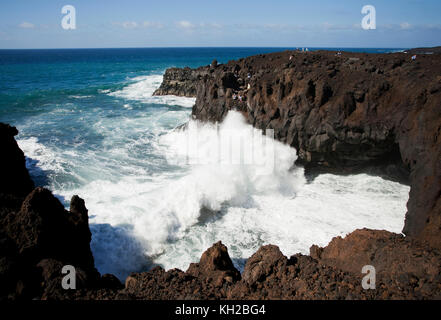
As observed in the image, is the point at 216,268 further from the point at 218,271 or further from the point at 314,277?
the point at 314,277

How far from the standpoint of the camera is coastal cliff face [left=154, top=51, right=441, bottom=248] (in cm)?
1081

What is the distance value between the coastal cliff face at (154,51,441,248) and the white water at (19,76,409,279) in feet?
3.48

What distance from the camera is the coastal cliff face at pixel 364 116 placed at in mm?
10812

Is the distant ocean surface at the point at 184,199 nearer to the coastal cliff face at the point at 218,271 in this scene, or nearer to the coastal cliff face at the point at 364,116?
the coastal cliff face at the point at 364,116

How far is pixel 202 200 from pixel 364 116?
9108 millimetres

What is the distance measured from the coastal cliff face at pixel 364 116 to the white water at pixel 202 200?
3.48 feet

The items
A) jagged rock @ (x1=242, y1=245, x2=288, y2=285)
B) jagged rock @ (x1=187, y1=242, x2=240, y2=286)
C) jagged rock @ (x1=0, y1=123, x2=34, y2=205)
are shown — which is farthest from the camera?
jagged rock @ (x1=0, y1=123, x2=34, y2=205)

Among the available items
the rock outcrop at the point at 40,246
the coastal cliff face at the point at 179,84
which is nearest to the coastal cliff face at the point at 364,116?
the rock outcrop at the point at 40,246

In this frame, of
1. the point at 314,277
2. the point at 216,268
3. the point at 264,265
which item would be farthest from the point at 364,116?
the point at 216,268

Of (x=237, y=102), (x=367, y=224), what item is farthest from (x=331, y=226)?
(x=237, y=102)

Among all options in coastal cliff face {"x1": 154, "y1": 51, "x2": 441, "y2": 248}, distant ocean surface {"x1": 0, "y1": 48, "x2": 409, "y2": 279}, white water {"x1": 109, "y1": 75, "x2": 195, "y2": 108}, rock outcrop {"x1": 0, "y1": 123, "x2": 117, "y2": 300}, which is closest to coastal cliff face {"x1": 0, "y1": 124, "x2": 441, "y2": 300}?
rock outcrop {"x1": 0, "y1": 123, "x2": 117, "y2": 300}

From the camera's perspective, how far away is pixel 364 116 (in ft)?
46.6

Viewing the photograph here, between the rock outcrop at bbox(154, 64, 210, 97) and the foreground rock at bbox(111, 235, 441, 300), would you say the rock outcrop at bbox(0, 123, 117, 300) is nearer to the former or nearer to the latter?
the foreground rock at bbox(111, 235, 441, 300)

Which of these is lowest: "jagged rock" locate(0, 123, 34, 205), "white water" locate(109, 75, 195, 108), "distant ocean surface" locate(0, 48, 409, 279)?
"distant ocean surface" locate(0, 48, 409, 279)
